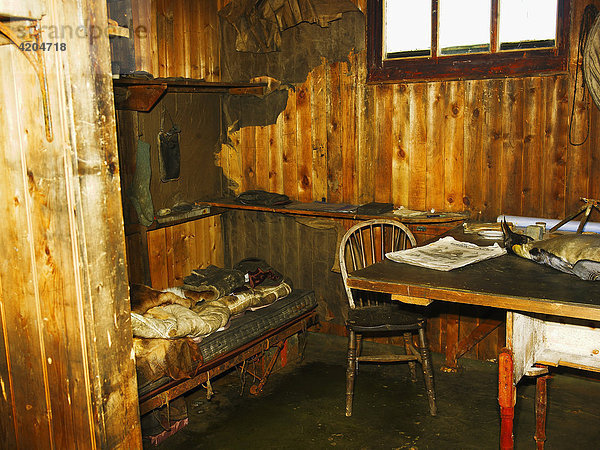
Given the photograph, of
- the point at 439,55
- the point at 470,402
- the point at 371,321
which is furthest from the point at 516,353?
the point at 439,55

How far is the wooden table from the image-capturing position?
2201 mm

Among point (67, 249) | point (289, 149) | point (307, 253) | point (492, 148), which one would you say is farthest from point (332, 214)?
point (67, 249)

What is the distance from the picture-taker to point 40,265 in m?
2.12

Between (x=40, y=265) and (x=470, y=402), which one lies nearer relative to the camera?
(x=40, y=265)

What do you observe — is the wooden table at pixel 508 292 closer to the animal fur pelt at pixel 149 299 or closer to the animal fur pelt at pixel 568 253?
the animal fur pelt at pixel 568 253

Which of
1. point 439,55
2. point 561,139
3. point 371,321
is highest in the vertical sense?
point 439,55

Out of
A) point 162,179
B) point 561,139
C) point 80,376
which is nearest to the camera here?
point 80,376

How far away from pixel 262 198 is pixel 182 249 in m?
0.69

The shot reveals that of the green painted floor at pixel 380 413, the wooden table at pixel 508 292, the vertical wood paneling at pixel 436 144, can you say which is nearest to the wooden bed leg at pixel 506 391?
the wooden table at pixel 508 292

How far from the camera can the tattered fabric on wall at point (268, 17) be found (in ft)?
13.9

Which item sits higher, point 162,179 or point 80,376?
point 162,179

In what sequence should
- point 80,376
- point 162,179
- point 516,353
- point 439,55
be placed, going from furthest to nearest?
point 162,179 → point 439,55 → point 516,353 → point 80,376

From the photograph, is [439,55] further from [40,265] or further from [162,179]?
[40,265]

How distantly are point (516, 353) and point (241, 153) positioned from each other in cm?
299
